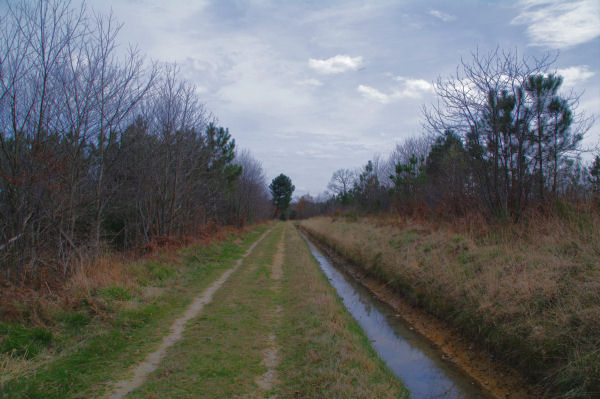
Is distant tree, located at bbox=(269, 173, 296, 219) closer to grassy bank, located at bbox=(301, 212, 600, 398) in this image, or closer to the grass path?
grassy bank, located at bbox=(301, 212, 600, 398)

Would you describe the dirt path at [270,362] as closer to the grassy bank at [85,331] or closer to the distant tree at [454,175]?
the grassy bank at [85,331]

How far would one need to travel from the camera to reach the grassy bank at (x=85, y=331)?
430cm

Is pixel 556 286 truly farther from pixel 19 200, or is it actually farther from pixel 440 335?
pixel 19 200

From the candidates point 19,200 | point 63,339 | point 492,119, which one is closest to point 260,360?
point 63,339

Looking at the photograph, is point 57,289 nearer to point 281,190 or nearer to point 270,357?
point 270,357

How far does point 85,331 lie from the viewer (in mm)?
5875

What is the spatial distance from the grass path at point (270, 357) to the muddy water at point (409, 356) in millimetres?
686

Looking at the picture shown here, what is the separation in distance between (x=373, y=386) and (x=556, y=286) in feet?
12.5

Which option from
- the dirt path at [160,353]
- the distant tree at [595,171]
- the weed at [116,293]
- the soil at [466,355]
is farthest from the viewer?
the distant tree at [595,171]

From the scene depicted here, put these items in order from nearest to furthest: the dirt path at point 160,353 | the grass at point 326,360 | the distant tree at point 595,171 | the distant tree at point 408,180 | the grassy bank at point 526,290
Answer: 1. the dirt path at point 160,353
2. the grass at point 326,360
3. the grassy bank at point 526,290
4. the distant tree at point 595,171
5. the distant tree at point 408,180

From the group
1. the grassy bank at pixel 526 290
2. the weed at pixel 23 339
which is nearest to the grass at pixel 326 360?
the grassy bank at pixel 526 290

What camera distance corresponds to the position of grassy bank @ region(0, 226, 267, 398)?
430cm

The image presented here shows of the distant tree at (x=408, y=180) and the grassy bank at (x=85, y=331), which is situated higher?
the distant tree at (x=408, y=180)

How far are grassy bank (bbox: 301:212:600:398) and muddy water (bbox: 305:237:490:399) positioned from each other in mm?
834
